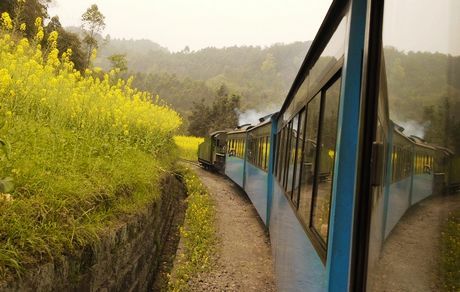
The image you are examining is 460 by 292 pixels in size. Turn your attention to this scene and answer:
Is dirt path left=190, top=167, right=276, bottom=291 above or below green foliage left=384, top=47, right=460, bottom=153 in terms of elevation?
below

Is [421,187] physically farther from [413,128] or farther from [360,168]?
[360,168]

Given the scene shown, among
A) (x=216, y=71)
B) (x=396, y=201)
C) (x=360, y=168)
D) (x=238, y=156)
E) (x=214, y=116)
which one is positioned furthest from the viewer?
(x=216, y=71)

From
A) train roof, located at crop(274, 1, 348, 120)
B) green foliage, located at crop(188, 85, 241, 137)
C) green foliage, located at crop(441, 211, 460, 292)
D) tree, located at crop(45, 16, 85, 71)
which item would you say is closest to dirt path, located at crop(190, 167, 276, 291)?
train roof, located at crop(274, 1, 348, 120)

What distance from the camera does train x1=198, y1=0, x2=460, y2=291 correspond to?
1309 mm

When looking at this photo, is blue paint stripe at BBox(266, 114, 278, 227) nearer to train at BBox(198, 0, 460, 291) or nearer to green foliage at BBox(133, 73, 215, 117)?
train at BBox(198, 0, 460, 291)

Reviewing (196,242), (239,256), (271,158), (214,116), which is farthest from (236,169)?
(214,116)

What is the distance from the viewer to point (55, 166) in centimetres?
441

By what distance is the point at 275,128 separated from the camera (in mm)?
8492

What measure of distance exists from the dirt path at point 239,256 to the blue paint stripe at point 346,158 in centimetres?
528

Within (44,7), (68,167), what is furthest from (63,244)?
(44,7)

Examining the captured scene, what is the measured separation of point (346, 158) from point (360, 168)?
351 millimetres

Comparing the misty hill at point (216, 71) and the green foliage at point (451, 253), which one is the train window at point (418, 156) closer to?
the green foliage at point (451, 253)

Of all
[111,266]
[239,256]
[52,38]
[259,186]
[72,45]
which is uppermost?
[72,45]

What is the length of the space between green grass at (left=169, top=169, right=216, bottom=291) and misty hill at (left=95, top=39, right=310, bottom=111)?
2958 inches
